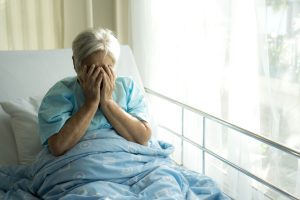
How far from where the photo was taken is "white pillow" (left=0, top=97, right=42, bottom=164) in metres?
1.59

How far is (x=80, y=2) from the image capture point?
2717 mm

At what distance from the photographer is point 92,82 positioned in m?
1.41

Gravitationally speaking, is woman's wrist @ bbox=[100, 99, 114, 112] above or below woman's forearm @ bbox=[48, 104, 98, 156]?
above

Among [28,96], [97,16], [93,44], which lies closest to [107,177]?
[93,44]

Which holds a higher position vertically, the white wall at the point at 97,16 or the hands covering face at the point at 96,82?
the white wall at the point at 97,16

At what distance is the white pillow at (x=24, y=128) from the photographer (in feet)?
5.23

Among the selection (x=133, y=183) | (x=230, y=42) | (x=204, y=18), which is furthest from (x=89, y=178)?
(x=204, y=18)

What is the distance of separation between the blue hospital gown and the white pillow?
22cm

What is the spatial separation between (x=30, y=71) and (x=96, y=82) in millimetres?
562

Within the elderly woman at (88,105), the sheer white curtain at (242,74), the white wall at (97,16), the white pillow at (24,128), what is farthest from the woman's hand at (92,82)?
the white wall at (97,16)

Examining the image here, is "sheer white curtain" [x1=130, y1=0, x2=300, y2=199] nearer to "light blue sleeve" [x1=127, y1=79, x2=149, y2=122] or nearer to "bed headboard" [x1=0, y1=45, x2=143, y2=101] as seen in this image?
"light blue sleeve" [x1=127, y1=79, x2=149, y2=122]

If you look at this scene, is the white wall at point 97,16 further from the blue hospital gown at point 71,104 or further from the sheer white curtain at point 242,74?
the blue hospital gown at point 71,104

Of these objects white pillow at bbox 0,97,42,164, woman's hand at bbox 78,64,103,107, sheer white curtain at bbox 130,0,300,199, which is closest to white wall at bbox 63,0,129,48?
sheer white curtain at bbox 130,0,300,199

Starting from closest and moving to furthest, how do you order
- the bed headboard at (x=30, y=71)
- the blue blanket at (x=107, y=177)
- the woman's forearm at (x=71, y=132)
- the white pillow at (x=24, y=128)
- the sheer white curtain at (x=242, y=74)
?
the blue blanket at (x=107, y=177) → the woman's forearm at (x=71, y=132) → the sheer white curtain at (x=242, y=74) → the white pillow at (x=24, y=128) → the bed headboard at (x=30, y=71)
